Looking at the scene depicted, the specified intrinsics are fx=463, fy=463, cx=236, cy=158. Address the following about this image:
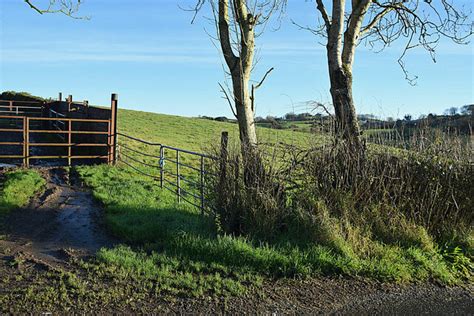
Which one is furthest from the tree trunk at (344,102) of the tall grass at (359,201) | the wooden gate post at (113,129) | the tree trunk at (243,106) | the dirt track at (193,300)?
the wooden gate post at (113,129)

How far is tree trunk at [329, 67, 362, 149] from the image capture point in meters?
8.10

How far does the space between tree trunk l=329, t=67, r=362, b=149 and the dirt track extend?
119 inches

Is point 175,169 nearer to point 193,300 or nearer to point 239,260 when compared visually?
point 239,260

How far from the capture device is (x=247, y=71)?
7.80 meters

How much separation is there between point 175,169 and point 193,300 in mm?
13300

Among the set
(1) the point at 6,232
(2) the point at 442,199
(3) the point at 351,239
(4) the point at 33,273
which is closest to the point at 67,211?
(1) the point at 6,232

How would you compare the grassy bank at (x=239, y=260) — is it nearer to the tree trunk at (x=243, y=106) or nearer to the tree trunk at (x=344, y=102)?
the tree trunk at (x=243, y=106)

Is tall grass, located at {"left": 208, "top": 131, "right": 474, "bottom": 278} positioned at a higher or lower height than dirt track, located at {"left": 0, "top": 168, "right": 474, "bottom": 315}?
higher

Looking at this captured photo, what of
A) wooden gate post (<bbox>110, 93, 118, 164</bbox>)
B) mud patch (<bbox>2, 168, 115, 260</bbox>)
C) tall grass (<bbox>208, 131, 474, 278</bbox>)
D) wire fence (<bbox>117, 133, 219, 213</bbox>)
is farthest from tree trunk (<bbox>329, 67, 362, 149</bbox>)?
wooden gate post (<bbox>110, 93, 118, 164</bbox>)

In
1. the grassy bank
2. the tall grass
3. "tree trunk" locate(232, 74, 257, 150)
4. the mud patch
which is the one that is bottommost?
the mud patch

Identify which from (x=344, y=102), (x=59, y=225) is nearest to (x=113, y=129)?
(x=59, y=225)

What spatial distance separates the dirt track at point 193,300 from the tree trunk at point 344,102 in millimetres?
3016

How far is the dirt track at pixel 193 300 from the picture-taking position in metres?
4.82

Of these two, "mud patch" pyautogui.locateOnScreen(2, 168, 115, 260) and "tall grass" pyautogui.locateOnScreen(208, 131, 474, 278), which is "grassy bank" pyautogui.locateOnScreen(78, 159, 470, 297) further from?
"mud patch" pyautogui.locateOnScreen(2, 168, 115, 260)
